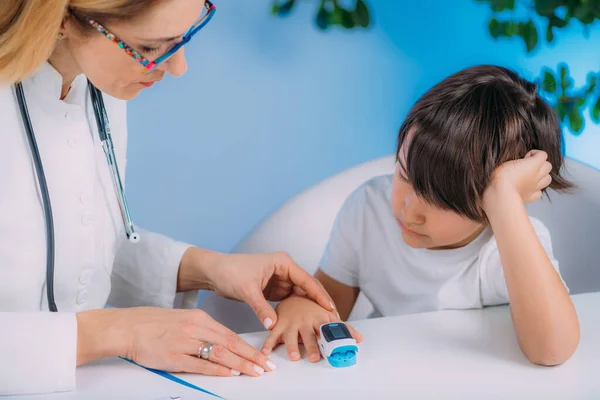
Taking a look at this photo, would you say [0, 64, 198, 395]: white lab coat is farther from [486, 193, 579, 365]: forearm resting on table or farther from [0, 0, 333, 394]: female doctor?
[486, 193, 579, 365]: forearm resting on table

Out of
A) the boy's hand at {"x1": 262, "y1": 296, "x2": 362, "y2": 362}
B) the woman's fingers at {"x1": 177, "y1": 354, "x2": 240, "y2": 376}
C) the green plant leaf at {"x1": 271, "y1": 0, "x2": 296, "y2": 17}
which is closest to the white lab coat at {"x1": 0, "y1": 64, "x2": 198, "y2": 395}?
the woman's fingers at {"x1": 177, "y1": 354, "x2": 240, "y2": 376}

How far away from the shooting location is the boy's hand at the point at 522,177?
1.06 meters

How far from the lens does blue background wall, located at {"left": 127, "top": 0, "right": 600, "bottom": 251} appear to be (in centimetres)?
240

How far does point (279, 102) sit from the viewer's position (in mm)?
2518

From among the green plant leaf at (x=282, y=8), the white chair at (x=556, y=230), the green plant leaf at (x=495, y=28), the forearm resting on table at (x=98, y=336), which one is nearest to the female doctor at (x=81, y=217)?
the forearm resting on table at (x=98, y=336)

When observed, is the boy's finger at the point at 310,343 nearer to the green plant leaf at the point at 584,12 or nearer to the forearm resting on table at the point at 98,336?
the forearm resting on table at the point at 98,336

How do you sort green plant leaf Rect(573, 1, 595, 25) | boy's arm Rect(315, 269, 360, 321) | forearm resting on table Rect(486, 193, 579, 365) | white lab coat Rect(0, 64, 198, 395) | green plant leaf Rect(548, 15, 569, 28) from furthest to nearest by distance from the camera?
1. green plant leaf Rect(548, 15, 569, 28)
2. green plant leaf Rect(573, 1, 595, 25)
3. boy's arm Rect(315, 269, 360, 321)
4. forearm resting on table Rect(486, 193, 579, 365)
5. white lab coat Rect(0, 64, 198, 395)

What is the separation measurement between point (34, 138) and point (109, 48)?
0.16 m

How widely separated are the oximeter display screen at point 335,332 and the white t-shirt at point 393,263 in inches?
12.5

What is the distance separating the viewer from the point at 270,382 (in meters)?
0.89

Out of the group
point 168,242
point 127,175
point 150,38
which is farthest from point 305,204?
point 127,175

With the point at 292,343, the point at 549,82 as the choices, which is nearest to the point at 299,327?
the point at 292,343

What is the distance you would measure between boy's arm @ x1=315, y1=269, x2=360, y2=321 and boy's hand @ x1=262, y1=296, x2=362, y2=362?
1.13ft

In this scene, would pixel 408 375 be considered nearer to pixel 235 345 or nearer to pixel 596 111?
pixel 235 345
